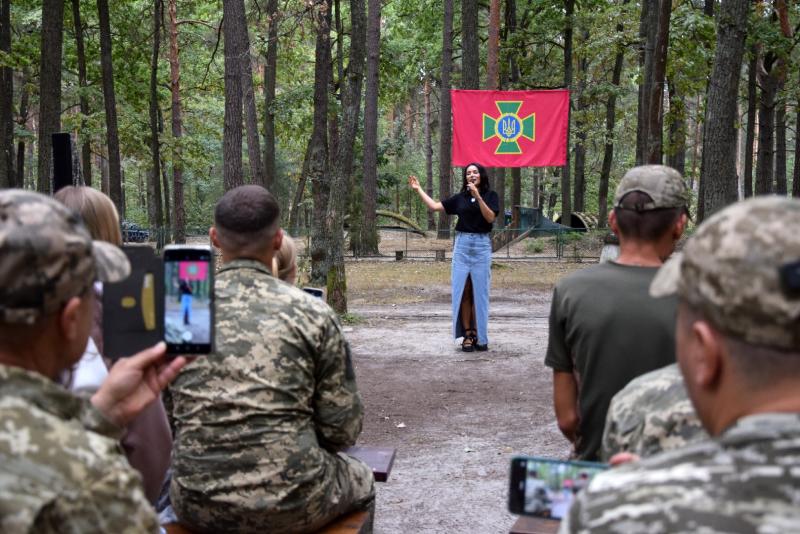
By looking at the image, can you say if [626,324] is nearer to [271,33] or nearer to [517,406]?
[517,406]

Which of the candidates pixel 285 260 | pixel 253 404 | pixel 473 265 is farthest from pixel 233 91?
pixel 253 404

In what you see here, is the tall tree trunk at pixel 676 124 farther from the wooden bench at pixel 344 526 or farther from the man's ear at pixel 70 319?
the man's ear at pixel 70 319

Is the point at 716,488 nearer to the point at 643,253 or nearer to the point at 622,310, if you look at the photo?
the point at 622,310

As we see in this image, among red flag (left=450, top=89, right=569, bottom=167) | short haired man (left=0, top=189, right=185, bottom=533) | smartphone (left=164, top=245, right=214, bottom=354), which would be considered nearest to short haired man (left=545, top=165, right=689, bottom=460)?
smartphone (left=164, top=245, right=214, bottom=354)

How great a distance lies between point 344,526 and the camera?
13.8 ft

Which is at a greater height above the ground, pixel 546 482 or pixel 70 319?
pixel 70 319

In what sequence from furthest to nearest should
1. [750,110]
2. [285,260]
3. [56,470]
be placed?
[750,110], [285,260], [56,470]

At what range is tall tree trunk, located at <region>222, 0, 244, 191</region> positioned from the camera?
575 inches

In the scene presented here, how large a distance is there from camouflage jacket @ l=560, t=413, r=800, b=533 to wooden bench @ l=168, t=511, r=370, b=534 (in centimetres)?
269

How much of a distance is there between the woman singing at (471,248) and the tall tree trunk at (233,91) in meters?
5.61

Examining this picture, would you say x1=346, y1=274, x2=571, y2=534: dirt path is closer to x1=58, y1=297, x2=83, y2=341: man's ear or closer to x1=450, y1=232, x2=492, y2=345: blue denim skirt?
x1=450, y1=232, x2=492, y2=345: blue denim skirt

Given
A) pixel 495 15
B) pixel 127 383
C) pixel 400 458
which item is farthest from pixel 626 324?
pixel 495 15

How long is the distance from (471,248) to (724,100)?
11.2ft

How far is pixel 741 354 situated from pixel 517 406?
7.07m
